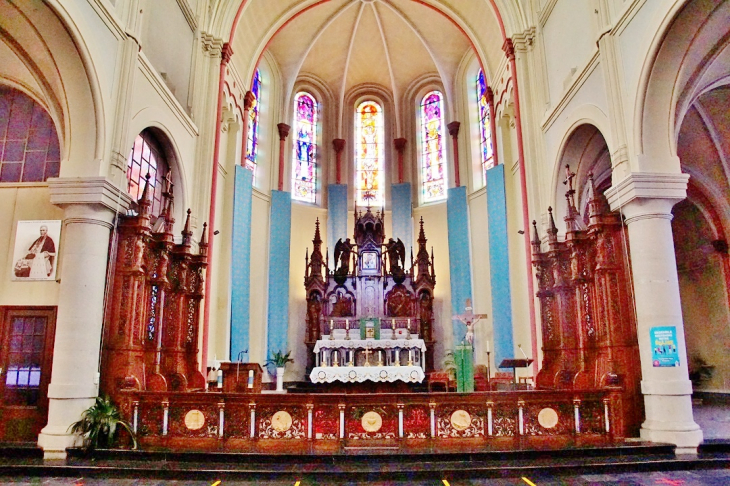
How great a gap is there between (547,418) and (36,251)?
8.11 metres

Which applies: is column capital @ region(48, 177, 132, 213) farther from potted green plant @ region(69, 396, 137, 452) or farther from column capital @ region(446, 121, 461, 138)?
column capital @ region(446, 121, 461, 138)

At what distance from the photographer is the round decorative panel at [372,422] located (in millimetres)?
7020

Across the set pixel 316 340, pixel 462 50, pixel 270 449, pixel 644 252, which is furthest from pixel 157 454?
pixel 462 50

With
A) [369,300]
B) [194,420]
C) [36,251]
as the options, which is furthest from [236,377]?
[369,300]

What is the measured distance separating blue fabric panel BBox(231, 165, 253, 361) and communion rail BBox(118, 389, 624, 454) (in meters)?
6.37

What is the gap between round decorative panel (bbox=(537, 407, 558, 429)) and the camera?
7.10m

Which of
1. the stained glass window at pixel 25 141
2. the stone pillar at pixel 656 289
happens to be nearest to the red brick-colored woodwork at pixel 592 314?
the stone pillar at pixel 656 289

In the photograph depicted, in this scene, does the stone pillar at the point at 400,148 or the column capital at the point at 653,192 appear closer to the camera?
the column capital at the point at 653,192

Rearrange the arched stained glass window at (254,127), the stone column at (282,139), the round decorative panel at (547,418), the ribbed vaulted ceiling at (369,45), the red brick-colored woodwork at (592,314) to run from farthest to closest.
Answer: the stone column at (282,139)
the ribbed vaulted ceiling at (369,45)
the arched stained glass window at (254,127)
the red brick-colored woodwork at (592,314)
the round decorative panel at (547,418)

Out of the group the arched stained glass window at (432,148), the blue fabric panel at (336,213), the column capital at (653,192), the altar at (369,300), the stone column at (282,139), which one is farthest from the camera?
the arched stained glass window at (432,148)

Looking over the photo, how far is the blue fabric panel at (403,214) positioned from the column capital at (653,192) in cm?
1041

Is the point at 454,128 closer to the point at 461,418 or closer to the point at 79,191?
the point at 461,418

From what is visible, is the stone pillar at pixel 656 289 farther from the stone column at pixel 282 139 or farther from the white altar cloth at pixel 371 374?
the stone column at pixel 282 139

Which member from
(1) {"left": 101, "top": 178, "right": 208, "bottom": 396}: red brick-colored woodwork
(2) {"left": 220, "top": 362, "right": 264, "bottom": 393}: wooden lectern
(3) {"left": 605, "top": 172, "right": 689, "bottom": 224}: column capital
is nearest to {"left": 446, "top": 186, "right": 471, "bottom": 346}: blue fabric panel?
(2) {"left": 220, "top": 362, "right": 264, "bottom": 393}: wooden lectern
